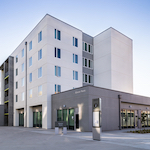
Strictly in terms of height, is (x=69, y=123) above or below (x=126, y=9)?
below

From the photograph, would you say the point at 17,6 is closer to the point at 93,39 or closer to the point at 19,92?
the point at 93,39

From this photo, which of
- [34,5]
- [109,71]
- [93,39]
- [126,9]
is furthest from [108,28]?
[34,5]

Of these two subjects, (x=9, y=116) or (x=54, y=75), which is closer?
(x=54, y=75)

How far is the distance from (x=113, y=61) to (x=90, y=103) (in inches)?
540

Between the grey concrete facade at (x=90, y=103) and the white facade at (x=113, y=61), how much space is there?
625cm

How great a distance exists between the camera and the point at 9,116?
134 feet

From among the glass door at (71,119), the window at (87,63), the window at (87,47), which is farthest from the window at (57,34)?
the glass door at (71,119)

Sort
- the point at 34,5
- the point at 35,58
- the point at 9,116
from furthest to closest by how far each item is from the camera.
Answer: the point at 9,116 → the point at 35,58 → the point at 34,5

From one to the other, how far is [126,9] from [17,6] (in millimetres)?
9732

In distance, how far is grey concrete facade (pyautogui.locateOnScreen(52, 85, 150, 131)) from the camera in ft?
70.4

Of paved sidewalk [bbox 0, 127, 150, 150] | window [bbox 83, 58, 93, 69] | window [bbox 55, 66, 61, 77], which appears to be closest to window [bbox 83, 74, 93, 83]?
window [bbox 83, 58, 93, 69]

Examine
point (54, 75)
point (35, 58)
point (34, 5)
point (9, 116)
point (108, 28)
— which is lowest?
point (9, 116)

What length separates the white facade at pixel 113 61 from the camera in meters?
32.8

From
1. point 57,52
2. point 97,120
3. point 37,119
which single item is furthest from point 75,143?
point 37,119
